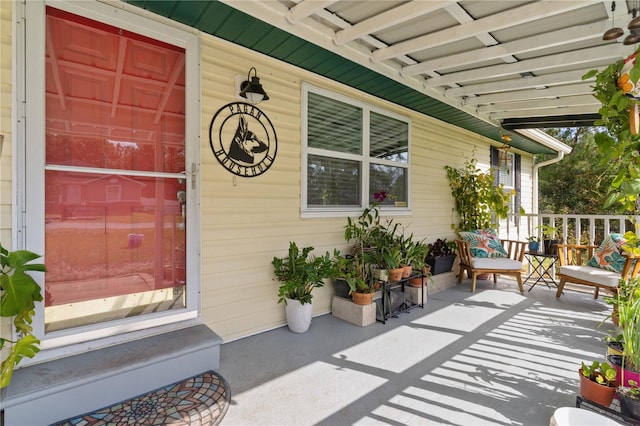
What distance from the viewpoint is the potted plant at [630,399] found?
175 cm

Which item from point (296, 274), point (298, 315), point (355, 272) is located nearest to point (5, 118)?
point (296, 274)

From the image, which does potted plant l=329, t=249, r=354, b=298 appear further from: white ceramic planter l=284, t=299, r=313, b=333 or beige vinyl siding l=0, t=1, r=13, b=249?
beige vinyl siding l=0, t=1, r=13, b=249

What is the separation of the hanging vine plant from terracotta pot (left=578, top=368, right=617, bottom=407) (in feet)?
3.57

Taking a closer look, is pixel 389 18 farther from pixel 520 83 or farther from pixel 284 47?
pixel 520 83

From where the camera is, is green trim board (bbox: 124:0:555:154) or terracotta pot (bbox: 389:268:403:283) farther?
terracotta pot (bbox: 389:268:403:283)

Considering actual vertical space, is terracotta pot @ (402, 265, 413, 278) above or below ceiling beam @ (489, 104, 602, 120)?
below

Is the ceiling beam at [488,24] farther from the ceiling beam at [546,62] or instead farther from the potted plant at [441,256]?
the potted plant at [441,256]

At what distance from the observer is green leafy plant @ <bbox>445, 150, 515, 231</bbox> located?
589 cm

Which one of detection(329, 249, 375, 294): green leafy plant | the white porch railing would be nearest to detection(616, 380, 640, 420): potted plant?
detection(329, 249, 375, 294): green leafy plant

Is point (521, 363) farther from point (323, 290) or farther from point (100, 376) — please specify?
point (100, 376)

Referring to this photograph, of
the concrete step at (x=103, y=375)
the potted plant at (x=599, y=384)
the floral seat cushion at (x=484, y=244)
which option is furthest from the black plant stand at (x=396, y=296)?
the concrete step at (x=103, y=375)

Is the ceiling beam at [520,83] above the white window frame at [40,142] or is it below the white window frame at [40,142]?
above

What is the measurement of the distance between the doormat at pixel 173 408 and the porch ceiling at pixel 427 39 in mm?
2786

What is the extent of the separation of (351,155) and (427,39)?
1.56 meters
